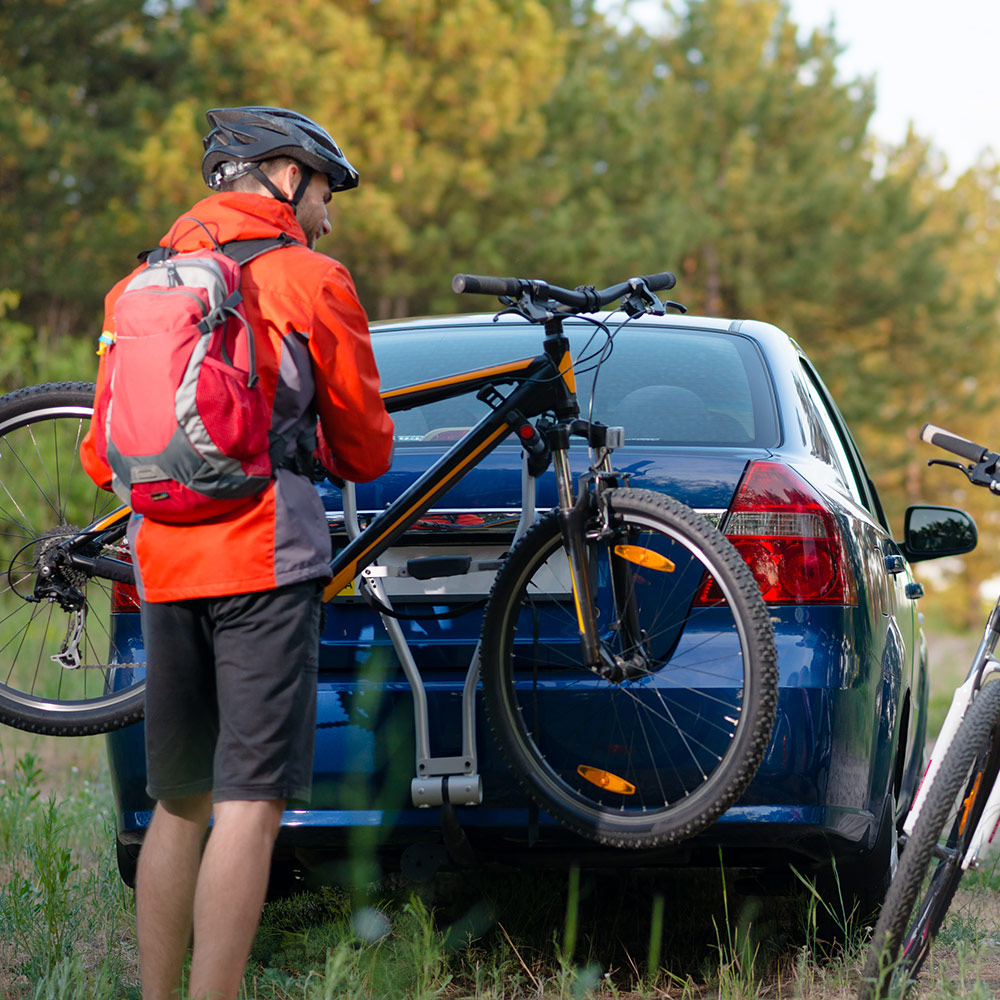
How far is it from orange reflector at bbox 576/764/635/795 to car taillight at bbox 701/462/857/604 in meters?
0.46

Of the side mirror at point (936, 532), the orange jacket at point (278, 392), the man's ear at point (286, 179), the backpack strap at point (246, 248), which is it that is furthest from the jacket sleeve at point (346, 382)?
the side mirror at point (936, 532)

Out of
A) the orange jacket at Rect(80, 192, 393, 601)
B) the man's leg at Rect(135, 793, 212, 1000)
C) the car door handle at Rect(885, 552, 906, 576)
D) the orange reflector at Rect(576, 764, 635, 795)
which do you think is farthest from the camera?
the car door handle at Rect(885, 552, 906, 576)

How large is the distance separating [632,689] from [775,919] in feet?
5.01

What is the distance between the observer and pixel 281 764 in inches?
103

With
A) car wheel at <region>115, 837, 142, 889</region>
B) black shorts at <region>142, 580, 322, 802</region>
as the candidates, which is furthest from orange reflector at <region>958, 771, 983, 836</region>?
car wheel at <region>115, 837, 142, 889</region>

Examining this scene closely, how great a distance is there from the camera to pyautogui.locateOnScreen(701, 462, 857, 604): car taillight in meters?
3.14

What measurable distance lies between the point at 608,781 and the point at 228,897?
942mm

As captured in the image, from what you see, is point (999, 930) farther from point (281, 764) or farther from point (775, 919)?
point (281, 764)

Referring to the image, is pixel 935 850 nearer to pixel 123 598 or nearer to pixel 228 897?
pixel 228 897

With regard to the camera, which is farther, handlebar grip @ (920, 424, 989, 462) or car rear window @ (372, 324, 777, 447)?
car rear window @ (372, 324, 777, 447)

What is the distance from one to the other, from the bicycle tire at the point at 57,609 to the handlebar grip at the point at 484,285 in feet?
3.71

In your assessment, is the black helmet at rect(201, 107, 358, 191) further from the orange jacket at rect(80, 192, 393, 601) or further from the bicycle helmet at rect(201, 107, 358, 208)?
the orange jacket at rect(80, 192, 393, 601)

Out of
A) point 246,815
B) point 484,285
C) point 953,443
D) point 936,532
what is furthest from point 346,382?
point 936,532

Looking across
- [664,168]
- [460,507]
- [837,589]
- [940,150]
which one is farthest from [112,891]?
[940,150]
